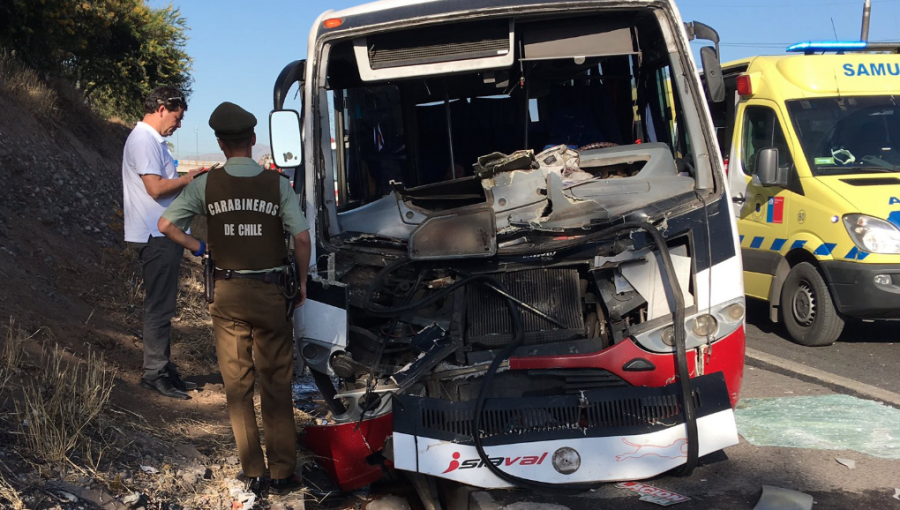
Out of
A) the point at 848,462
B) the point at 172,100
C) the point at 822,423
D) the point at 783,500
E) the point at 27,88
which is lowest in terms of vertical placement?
the point at 822,423

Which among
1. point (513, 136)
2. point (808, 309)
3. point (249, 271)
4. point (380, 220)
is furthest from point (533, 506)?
point (808, 309)

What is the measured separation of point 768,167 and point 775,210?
68 centimetres

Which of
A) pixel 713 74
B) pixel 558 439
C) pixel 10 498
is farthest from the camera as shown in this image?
pixel 713 74

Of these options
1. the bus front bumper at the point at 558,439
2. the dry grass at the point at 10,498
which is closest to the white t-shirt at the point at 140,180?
the dry grass at the point at 10,498

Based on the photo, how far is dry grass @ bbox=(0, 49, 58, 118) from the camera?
40.0ft

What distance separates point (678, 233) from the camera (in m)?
4.31

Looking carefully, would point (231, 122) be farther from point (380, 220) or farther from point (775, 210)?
point (775, 210)

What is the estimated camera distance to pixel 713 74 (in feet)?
16.8

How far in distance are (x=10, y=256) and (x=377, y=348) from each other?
4617 millimetres

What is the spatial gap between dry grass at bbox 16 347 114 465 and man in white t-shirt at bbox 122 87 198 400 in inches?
27.0

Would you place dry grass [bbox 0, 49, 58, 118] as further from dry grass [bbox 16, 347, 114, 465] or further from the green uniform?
the green uniform

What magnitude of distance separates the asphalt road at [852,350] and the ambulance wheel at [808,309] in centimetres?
12

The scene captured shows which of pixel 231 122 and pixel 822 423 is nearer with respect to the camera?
pixel 231 122

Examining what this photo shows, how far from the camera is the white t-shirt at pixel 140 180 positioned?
200 inches
